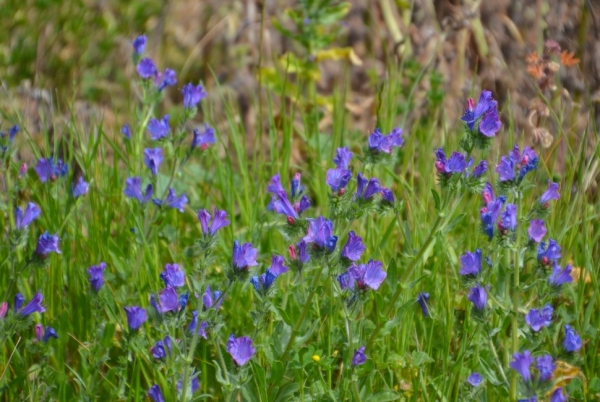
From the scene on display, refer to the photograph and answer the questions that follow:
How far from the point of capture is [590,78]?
2.96m

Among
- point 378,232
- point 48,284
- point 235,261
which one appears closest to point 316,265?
point 235,261

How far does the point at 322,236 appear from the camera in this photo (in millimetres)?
1580

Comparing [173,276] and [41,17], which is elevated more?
[41,17]

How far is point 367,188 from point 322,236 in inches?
6.8

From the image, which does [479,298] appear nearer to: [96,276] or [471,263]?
[471,263]

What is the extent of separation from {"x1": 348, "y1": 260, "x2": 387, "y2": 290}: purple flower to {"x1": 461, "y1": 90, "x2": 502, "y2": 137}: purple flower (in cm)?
33

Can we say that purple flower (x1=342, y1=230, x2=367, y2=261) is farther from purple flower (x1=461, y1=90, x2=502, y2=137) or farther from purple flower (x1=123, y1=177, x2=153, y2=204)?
purple flower (x1=123, y1=177, x2=153, y2=204)

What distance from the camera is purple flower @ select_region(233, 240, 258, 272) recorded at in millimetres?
1558

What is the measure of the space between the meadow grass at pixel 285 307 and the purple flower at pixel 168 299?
A: 44mm

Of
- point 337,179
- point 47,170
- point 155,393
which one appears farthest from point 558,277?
point 47,170

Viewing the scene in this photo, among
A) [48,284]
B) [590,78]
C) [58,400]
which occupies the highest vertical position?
[590,78]

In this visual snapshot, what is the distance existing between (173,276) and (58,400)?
0.51 metres

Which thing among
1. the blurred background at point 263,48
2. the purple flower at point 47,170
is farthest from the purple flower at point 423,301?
the blurred background at point 263,48

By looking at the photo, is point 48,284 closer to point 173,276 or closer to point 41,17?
point 173,276
